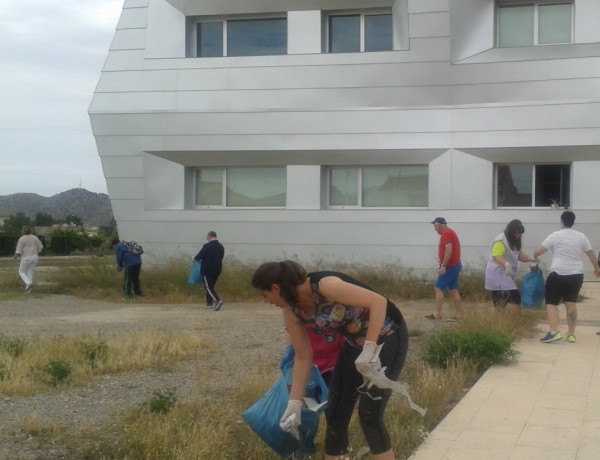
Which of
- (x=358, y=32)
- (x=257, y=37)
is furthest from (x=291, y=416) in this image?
(x=257, y=37)

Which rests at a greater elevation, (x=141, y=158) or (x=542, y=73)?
(x=542, y=73)

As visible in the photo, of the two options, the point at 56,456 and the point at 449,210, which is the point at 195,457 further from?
the point at 449,210

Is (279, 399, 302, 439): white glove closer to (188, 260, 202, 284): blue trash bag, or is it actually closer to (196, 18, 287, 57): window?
(188, 260, 202, 284): blue trash bag

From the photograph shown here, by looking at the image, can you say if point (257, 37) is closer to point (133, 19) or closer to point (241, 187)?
point (133, 19)

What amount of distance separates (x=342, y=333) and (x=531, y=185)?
1465 cm

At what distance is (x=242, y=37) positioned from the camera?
66.6ft

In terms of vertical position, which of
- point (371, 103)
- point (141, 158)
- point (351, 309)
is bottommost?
point (351, 309)

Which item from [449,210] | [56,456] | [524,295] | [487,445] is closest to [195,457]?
[56,456]

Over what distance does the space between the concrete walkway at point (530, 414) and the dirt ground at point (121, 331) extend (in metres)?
1.64

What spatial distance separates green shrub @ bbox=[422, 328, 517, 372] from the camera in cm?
898

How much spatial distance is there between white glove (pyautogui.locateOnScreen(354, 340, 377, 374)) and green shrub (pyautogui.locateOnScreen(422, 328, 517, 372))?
Answer: 14.5ft

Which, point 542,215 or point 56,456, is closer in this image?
point 56,456

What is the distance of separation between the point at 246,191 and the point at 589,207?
7.90m

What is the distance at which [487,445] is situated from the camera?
6301mm
